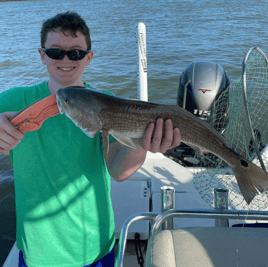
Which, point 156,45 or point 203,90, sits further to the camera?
point 156,45

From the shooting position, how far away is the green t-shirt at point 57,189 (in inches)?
73.1

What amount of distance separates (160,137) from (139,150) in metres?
0.26

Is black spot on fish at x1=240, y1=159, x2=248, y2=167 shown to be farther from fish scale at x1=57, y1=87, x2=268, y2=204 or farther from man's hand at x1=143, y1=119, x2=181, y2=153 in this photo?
man's hand at x1=143, y1=119, x2=181, y2=153

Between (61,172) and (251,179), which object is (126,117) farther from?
(251,179)

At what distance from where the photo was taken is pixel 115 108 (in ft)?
5.39

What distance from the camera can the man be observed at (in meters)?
1.86

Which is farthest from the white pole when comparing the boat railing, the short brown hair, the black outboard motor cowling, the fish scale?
the fish scale

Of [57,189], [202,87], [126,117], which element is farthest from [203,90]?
[57,189]

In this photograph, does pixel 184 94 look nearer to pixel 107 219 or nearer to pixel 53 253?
pixel 107 219

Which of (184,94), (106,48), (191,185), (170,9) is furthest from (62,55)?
(170,9)

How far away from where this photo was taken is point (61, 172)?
73.3 inches

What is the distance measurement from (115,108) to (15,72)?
519 inches

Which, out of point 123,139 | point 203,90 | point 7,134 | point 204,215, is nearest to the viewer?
point 7,134

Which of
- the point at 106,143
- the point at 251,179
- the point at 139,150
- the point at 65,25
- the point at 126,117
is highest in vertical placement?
the point at 65,25
